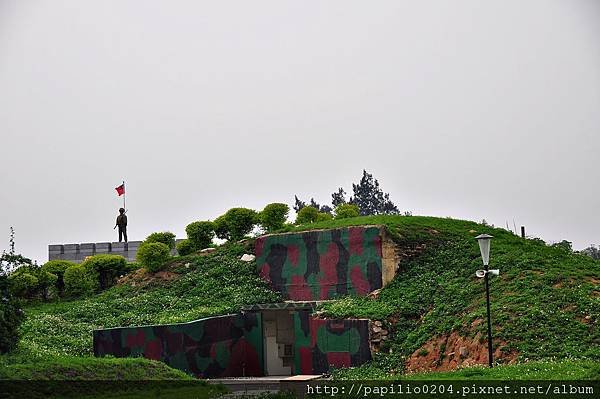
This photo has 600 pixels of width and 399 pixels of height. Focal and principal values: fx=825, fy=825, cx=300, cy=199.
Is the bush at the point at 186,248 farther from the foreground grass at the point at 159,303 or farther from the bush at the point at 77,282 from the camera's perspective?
the bush at the point at 77,282

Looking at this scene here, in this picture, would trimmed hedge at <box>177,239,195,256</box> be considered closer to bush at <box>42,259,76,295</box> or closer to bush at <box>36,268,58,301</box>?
bush at <box>42,259,76,295</box>

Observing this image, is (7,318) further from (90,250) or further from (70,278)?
(90,250)

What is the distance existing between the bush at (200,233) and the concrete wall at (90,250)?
6.58 feet

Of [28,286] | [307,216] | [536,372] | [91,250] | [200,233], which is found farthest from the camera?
[91,250]

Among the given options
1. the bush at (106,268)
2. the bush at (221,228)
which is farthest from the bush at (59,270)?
the bush at (221,228)

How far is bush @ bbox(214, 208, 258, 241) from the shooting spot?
103 feet

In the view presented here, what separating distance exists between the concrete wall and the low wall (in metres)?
7.58

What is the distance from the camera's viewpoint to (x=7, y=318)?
1703 centimetres

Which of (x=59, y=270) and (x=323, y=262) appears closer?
(x=323, y=262)

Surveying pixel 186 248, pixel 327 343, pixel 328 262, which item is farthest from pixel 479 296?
pixel 186 248

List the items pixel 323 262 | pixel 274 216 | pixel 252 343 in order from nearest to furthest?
1. pixel 252 343
2. pixel 323 262
3. pixel 274 216

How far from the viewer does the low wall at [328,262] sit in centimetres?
2469

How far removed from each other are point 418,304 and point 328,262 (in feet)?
13.6

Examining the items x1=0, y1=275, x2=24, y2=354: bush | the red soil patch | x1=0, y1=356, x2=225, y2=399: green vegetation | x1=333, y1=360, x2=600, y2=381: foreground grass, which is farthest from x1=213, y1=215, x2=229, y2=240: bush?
x1=333, y1=360, x2=600, y2=381: foreground grass
